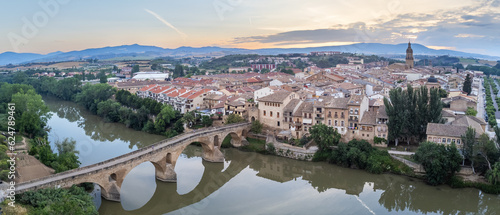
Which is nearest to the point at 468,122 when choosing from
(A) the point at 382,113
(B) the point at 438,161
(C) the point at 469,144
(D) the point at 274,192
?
(C) the point at 469,144

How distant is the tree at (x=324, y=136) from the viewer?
24.1 meters

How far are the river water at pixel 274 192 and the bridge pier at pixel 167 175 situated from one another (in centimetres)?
32

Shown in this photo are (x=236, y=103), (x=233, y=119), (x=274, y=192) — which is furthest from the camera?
(x=236, y=103)

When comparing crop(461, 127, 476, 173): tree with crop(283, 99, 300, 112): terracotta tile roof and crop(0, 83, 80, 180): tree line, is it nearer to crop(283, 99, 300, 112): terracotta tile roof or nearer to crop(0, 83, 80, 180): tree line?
crop(283, 99, 300, 112): terracotta tile roof

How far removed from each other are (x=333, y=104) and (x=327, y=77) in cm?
2533

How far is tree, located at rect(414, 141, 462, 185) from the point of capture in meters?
19.8

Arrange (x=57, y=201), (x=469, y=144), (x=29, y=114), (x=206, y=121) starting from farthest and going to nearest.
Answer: (x=206, y=121) < (x=29, y=114) < (x=469, y=144) < (x=57, y=201)

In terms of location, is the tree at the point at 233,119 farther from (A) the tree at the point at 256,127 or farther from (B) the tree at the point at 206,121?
(B) the tree at the point at 206,121

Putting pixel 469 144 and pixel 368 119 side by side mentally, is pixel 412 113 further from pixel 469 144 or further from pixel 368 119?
pixel 469 144

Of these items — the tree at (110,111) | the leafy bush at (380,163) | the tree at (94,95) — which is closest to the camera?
the leafy bush at (380,163)

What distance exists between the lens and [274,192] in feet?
67.7

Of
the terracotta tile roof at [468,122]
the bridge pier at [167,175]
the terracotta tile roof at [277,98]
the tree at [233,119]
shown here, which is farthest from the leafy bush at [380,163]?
the bridge pier at [167,175]

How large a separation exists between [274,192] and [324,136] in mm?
5965

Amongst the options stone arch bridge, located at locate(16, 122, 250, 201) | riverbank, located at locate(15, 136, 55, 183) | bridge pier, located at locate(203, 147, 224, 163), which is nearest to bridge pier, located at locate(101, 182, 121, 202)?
stone arch bridge, located at locate(16, 122, 250, 201)
